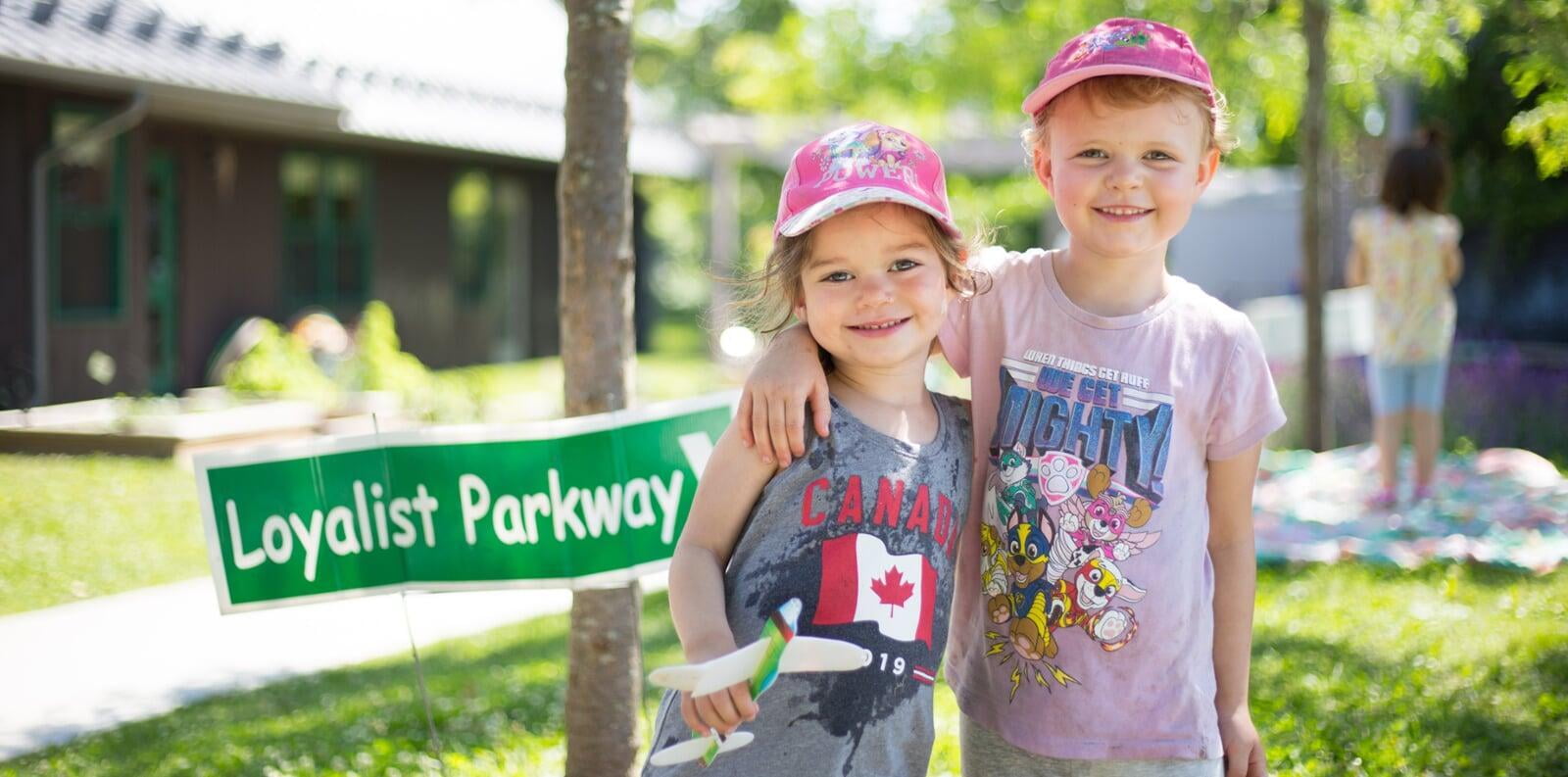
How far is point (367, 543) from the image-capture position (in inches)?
124

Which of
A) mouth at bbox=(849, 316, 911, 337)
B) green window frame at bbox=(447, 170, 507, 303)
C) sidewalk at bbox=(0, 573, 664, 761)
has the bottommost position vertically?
sidewalk at bbox=(0, 573, 664, 761)

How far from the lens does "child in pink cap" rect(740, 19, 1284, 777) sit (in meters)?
2.16

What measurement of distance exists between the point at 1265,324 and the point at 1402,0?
10.3 ft

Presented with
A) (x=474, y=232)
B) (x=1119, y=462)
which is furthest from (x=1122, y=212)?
(x=474, y=232)

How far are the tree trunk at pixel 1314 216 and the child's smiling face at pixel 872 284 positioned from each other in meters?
7.12

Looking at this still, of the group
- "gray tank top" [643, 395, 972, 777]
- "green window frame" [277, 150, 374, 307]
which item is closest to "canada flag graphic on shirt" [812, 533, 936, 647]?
"gray tank top" [643, 395, 972, 777]

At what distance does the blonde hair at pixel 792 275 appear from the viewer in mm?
2148

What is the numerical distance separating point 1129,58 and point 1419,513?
5783mm

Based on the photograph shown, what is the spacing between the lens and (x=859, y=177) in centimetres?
207

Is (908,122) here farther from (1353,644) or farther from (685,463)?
(685,463)

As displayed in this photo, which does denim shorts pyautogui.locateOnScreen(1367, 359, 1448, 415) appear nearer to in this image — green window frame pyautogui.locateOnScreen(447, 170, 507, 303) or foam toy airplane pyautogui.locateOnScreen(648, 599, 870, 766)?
foam toy airplane pyautogui.locateOnScreen(648, 599, 870, 766)

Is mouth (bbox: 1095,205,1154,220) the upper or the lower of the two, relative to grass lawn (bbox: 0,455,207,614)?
upper

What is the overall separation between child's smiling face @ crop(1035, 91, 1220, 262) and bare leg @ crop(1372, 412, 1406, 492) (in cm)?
571

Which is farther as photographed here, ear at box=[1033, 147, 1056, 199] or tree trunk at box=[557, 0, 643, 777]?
tree trunk at box=[557, 0, 643, 777]
